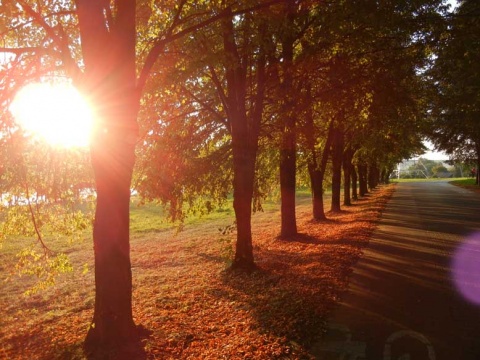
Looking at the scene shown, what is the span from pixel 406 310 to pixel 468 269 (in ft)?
9.89

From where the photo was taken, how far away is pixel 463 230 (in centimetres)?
1331

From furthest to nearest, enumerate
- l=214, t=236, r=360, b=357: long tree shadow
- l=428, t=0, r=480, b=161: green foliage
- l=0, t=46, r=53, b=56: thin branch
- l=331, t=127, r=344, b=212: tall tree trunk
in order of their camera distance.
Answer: l=331, t=127, r=344, b=212: tall tree trunk → l=428, t=0, r=480, b=161: green foliage → l=0, t=46, r=53, b=56: thin branch → l=214, t=236, r=360, b=357: long tree shadow

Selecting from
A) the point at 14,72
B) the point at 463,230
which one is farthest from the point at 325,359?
the point at 463,230

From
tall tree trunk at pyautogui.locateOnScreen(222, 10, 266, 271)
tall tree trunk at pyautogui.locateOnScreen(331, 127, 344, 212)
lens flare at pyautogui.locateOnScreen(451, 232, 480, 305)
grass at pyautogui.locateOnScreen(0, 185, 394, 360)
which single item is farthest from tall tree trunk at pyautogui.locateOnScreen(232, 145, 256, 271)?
tall tree trunk at pyautogui.locateOnScreen(331, 127, 344, 212)

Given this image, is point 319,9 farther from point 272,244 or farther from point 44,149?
point 272,244

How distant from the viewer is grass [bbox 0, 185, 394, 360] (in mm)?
5809

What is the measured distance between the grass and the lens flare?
2125 millimetres

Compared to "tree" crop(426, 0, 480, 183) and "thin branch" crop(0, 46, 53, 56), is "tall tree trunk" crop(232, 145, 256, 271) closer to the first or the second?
"thin branch" crop(0, 46, 53, 56)

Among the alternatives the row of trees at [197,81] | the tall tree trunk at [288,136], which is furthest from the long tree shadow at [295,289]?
the tall tree trunk at [288,136]

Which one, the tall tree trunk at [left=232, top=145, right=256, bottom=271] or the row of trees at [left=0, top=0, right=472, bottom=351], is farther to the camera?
the tall tree trunk at [left=232, top=145, right=256, bottom=271]

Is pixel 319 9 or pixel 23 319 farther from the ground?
pixel 319 9

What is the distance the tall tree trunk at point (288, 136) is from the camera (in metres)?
10.5

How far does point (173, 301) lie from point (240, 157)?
12.2 ft

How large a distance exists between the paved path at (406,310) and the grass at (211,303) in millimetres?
381
